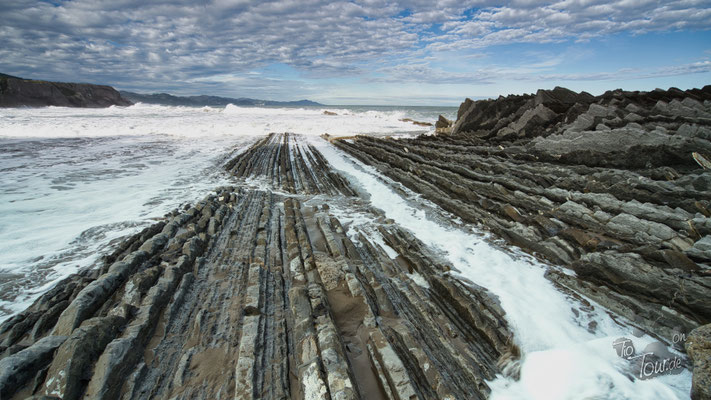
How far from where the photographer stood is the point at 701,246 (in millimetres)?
4695

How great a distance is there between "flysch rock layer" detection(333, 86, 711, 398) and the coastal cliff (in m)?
81.4

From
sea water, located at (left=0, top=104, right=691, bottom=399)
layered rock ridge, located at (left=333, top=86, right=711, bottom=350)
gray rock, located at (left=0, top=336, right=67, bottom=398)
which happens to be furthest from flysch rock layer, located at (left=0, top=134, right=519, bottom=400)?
layered rock ridge, located at (left=333, top=86, right=711, bottom=350)

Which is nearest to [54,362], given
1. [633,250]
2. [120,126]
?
[633,250]

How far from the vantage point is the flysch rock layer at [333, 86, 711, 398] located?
4.41 m

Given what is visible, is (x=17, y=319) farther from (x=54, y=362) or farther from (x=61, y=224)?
(x=61, y=224)

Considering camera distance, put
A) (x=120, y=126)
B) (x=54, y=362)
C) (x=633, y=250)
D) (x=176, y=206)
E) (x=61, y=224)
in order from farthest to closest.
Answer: (x=120, y=126) → (x=176, y=206) → (x=61, y=224) → (x=633, y=250) → (x=54, y=362)

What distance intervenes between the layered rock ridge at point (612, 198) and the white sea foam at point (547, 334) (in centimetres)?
46

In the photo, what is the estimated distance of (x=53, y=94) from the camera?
217 ft

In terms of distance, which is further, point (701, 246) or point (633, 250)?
point (633, 250)

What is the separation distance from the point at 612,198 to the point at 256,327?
796cm

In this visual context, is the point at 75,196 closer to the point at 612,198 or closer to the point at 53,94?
the point at 612,198

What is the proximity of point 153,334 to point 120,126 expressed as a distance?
37344 mm

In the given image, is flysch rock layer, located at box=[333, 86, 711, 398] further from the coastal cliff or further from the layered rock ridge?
the coastal cliff

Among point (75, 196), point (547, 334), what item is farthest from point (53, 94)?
point (547, 334)
